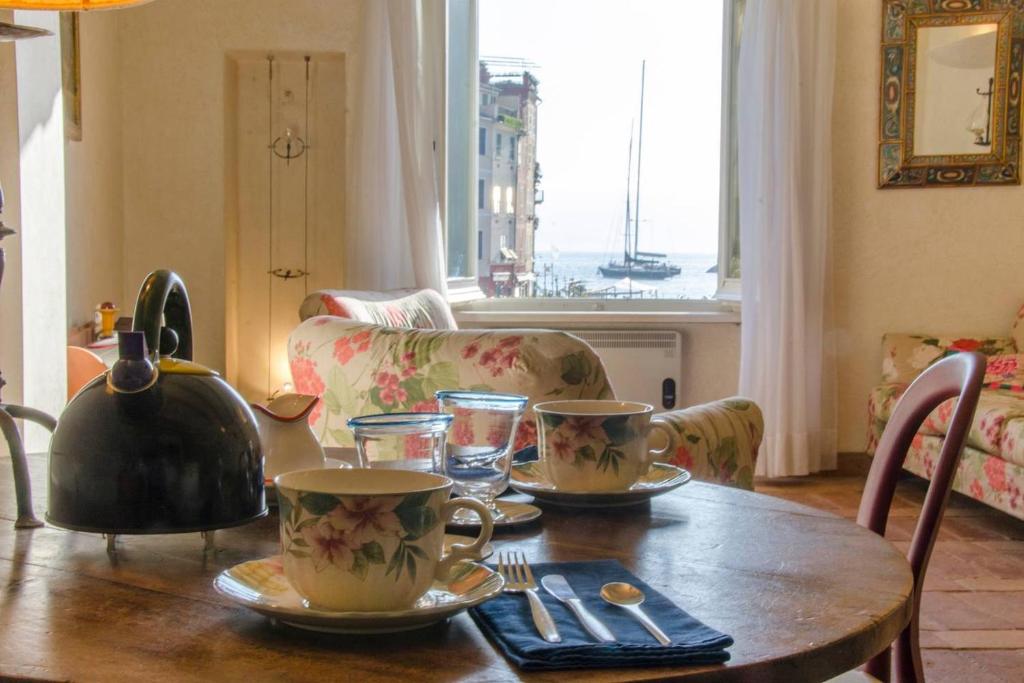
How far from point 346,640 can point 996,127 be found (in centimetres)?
493

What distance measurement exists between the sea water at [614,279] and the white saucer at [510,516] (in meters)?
4.50

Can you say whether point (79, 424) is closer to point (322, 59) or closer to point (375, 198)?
point (375, 198)

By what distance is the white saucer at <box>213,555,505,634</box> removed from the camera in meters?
0.77

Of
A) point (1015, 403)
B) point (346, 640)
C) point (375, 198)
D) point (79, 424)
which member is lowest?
point (1015, 403)

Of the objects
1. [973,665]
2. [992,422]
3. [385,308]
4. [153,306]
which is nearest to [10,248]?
[153,306]

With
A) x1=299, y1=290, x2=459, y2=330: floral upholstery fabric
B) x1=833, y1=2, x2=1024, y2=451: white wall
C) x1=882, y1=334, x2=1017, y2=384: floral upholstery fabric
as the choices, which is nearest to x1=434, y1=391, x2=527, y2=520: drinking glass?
x1=299, y1=290, x2=459, y2=330: floral upholstery fabric

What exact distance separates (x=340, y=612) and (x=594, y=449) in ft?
1.48

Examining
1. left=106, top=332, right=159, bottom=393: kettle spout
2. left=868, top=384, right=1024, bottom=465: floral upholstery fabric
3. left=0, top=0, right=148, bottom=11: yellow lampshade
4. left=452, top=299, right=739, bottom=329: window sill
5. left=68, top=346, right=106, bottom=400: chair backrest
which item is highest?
left=0, top=0, right=148, bottom=11: yellow lampshade

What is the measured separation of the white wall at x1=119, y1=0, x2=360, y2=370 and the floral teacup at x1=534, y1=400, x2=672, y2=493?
13.0 feet

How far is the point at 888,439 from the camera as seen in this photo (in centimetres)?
140

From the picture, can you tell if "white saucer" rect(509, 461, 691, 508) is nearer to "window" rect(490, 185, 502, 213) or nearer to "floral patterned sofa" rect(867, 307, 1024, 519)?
"floral patterned sofa" rect(867, 307, 1024, 519)

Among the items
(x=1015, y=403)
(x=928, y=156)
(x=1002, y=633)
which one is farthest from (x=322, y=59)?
(x=1002, y=633)

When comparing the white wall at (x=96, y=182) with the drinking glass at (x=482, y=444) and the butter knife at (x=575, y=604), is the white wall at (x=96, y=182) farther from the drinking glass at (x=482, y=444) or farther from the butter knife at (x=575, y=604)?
the butter knife at (x=575, y=604)

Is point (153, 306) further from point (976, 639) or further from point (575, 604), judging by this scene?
point (976, 639)
